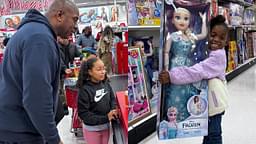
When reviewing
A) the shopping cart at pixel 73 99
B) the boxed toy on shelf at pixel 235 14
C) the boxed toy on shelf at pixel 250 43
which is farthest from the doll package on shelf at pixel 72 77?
the boxed toy on shelf at pixel 250 43

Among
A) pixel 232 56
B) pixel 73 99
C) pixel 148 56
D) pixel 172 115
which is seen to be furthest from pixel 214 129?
pixel 232 56

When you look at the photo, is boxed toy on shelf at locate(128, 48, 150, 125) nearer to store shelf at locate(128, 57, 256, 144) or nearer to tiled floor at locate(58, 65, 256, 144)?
store shelf at locate(128, 57, 256, 144)

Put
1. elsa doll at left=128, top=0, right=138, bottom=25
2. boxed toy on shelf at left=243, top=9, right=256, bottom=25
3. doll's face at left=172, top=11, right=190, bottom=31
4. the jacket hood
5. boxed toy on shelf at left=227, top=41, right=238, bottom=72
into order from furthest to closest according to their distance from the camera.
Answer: boxed toy on shelf at left=243, top=9, right=256, bottom=25 < boxed toy on shelf at left=227, top=41, right=238, bottom=72 < elsa doll at left=128, top=0, right=138, bottom=25 < doll's face at left=172, top=11, right=190, bottom=31 < the jacket hood

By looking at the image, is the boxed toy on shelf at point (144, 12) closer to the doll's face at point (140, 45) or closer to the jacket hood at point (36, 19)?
the doll's face at point (140, 45)

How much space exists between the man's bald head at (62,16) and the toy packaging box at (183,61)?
2.29 feet

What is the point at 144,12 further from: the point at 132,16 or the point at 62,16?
the point at 62,16

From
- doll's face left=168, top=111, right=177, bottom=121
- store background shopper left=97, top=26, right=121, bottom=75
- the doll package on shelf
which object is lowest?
doll's face left=168, top=111, right=177, bottom=121

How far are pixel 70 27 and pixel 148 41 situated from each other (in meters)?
1.35

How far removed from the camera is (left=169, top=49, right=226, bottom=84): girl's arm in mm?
2082

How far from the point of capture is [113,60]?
245cm

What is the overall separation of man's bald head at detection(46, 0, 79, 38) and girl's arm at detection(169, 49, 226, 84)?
0.79 meters

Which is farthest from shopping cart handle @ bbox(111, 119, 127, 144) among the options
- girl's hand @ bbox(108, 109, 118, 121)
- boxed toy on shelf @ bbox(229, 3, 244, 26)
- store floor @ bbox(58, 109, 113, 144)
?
boxed toy on shelf @ bbox(229, 3, 244, 26)

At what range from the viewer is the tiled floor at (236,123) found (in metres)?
3.26

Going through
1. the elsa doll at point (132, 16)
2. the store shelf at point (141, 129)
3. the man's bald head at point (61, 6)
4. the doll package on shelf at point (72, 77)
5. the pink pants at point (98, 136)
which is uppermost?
the man's bald head at point (61, 6)
